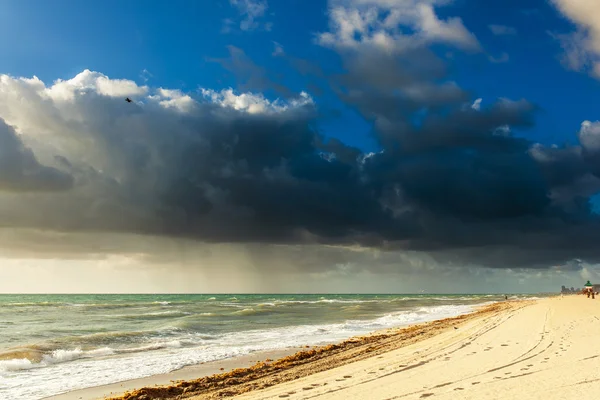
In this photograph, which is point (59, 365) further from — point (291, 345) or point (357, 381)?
point (357, 381)

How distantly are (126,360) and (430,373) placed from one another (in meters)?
11.8

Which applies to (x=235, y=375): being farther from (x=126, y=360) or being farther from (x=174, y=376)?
(x=126, y=360)

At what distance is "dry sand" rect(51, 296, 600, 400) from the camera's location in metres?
9.35

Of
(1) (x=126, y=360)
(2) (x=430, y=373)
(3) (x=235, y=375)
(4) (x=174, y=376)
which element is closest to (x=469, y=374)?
(2) (x=430, y=373)

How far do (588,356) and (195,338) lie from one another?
18.2 metres

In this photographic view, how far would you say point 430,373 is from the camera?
37.0 ft

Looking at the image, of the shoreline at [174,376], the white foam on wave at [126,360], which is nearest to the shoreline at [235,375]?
the shoreline at [174,376]

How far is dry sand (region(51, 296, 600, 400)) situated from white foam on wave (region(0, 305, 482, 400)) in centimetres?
328

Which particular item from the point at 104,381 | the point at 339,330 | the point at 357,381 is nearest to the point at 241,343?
the point at 339,330

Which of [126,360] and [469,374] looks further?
Result: [126,360]

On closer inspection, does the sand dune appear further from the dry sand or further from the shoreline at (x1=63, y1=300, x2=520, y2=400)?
the shoreline at (x1=63, y1=300, x2=520, y2=400)

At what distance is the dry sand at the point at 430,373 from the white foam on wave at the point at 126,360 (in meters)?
3.28

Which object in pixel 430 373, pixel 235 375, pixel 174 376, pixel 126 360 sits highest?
pixel 430 373

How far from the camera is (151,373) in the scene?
14852 millimetres
